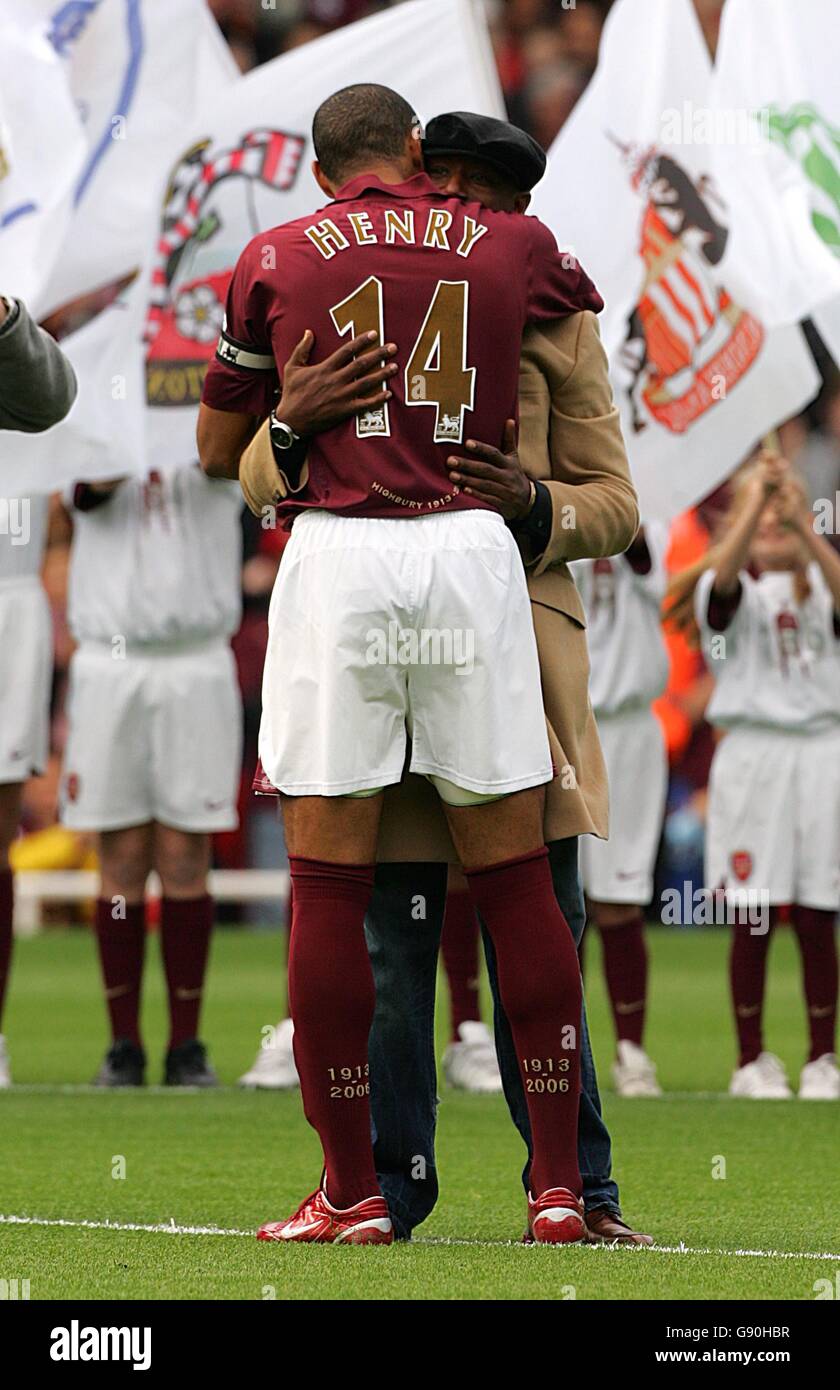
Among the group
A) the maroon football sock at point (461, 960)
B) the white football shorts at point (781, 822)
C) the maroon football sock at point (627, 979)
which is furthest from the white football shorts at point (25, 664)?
the white football shorts at point (781, 822)

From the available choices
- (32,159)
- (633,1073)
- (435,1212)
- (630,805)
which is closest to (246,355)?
(435,1212)

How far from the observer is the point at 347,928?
406 cm

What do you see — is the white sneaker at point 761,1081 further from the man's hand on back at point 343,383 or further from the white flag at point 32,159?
the man's hand on back at point 343,383

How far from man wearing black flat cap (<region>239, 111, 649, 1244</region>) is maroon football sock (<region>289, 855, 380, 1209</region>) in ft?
0.59

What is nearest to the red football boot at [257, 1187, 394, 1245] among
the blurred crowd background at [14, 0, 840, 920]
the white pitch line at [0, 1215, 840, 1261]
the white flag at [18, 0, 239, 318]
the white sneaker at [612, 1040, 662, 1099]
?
the white pitch line at [0, 1215, 840, 1261]

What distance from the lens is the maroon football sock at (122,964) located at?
300 inches

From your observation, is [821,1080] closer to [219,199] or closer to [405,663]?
[219,199]

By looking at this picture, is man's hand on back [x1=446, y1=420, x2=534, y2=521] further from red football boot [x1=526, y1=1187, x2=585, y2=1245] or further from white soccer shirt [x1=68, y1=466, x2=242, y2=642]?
white soccer shirt [x1=68, y1=466, x2=242, y2=642]

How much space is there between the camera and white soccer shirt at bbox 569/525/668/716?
25.7 feet

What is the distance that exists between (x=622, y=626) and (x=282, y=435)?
386 cm

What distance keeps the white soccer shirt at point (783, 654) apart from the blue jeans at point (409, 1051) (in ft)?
11.2

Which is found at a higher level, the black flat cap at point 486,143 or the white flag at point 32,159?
the white flag at point 32,159
